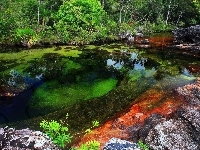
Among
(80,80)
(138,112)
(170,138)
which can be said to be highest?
(80,80)

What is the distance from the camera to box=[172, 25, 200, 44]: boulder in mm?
50609

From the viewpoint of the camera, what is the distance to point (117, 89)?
3027 cm

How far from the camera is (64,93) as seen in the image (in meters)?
29.3

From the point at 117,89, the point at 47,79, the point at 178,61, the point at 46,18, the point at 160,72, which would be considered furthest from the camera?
the point at 46,18

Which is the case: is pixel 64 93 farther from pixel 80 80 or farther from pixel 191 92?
pixel 191 92

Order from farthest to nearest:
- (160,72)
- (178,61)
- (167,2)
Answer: (167,2)
(178,61)
(160,72)

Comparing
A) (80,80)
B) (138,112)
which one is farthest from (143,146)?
(80,80)

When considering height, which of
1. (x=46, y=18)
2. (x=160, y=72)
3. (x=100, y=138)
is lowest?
(x=100, y=138)

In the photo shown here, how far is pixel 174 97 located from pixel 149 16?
37187 millimetres

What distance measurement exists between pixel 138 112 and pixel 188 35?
3068 centimetres

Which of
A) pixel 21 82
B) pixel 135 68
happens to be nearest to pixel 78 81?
pixel 21 82

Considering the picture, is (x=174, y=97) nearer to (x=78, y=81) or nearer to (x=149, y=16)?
(x=78, y=81)

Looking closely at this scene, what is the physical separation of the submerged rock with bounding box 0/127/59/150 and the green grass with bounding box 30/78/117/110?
13552mm

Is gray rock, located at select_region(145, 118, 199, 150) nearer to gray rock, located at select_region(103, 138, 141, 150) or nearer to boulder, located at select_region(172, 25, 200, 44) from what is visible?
gray rock, located at select_region(103, 138, 141, 150)
